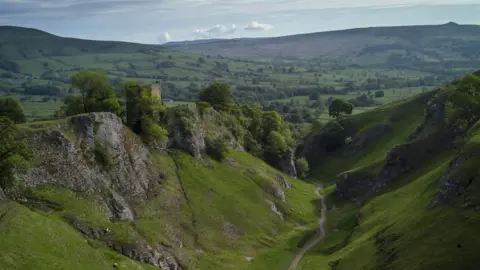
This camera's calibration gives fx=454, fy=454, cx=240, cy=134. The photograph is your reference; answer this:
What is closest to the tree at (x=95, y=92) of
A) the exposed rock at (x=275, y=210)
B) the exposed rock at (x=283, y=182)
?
the exposed rock at (x=275, y=210)

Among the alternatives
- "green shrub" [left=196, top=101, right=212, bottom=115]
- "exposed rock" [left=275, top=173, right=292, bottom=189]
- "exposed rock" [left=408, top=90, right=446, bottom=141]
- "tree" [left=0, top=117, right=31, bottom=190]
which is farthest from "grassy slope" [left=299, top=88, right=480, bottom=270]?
"tree" [left=0, top=117, right=31, bottom=190]

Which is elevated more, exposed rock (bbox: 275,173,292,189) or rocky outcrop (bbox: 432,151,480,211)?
rocky outcrop (bbox: 432,151,480,211)

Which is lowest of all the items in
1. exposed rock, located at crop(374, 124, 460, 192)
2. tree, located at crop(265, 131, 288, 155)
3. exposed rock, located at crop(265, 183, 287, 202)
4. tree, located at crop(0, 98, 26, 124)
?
→ exposed rock, located at crop(265, 183, 287, 202)

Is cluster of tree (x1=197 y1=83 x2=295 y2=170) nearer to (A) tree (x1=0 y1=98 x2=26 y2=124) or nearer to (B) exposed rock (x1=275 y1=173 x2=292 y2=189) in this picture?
(B) exposed rock (x1=275 y1=173 x2=292 y2=189)

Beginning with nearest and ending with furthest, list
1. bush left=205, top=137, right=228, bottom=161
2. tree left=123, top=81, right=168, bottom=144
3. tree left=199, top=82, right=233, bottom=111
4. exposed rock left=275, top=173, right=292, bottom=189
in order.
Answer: tree left=123, top=81, right=168, bottom=144, bush left=205, top=137, right=228, bottom=161, exposed rock left=275, top=173, right=292, bottom=189, tree left=199, top=82, right=233, bottom=111

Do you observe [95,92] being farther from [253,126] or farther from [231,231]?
[253,126]

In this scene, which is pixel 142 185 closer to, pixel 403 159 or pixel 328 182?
pixel 403 159

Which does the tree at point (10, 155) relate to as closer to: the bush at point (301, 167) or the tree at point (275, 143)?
the tree at point (275, 143)
